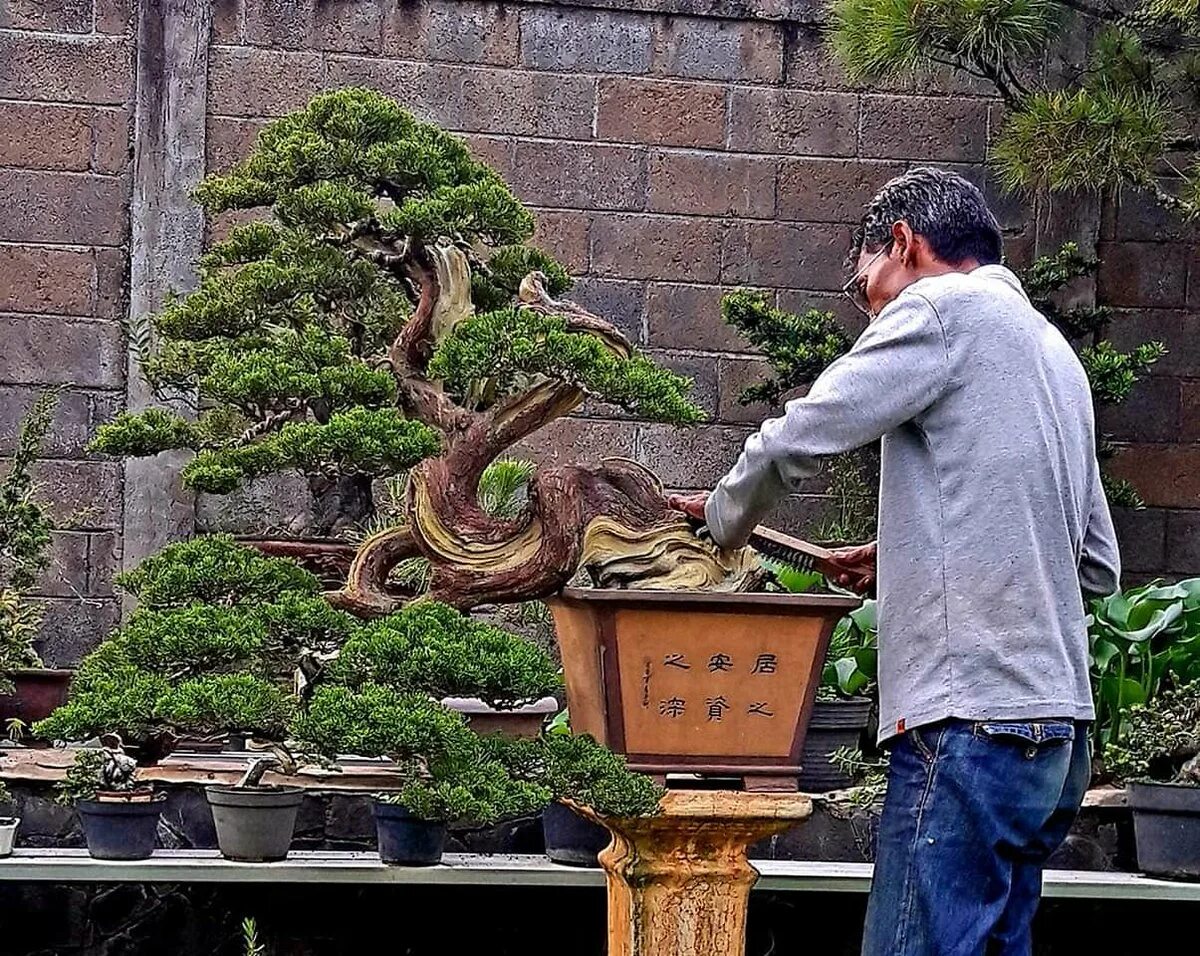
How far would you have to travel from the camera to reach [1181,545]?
4953 millimetres

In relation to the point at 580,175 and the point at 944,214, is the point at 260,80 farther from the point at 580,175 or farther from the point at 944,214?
the point at 944,214

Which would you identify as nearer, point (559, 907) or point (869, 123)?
point (559, 907)

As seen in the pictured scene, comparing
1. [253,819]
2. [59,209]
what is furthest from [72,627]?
[253,819]

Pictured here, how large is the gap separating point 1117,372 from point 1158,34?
922 millimetres

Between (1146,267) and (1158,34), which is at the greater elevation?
(1158,34)

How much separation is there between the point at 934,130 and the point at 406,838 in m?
2.78

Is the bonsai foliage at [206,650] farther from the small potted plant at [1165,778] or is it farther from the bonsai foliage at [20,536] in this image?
the small potted plant at [1165,778]

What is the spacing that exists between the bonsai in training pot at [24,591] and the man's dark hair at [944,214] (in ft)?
7.23

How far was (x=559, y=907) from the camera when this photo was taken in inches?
138

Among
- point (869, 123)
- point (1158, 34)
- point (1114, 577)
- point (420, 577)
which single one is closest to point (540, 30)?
point (869, 123)

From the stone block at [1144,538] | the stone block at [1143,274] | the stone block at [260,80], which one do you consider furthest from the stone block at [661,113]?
the stone block at [1144,538]

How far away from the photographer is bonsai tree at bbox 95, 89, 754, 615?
2.64 metres

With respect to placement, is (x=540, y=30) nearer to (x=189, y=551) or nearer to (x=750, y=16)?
(x=750, y=16)

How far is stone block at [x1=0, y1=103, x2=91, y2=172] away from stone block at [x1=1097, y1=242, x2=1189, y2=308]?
2863mm
